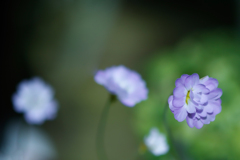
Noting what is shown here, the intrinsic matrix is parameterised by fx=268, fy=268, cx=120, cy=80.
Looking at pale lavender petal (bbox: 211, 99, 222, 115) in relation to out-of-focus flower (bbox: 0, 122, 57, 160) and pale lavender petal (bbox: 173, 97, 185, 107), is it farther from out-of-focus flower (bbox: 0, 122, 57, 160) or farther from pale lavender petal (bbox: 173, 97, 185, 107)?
out-of-focus flower (bbox: 0, 122, 57, 160)

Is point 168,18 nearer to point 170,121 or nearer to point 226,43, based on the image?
point 226,43

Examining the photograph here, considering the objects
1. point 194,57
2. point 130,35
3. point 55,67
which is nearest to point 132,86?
point 194,57

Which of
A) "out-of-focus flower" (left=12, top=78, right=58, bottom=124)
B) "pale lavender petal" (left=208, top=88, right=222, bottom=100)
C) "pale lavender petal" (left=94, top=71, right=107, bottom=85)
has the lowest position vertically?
"pale lavender petal" (left=208, top=88, right=222, bottom=100)

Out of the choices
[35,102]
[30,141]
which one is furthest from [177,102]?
[30,141]

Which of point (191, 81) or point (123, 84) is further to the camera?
point (123, 84)

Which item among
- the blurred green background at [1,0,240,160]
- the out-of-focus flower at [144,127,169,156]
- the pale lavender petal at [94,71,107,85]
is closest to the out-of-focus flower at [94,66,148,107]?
the pale lavender petal at [94,71,107,85]

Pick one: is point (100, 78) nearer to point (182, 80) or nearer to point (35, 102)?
point (182, 80)

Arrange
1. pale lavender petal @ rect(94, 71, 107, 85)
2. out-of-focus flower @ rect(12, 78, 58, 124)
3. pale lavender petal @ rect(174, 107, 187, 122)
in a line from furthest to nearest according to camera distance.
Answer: out-of-focus flower @ rect(12, 78, 58, 124), pale lavender petal @ rect(94, 71, 107, 85), pale lavender petal @ rect(174, 107, 187, 122)
